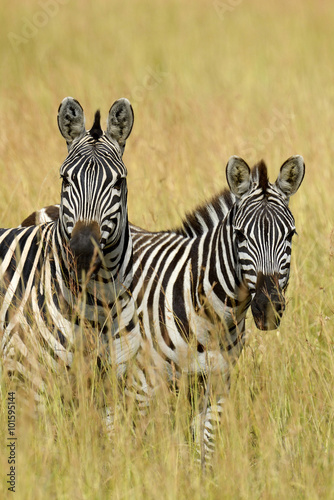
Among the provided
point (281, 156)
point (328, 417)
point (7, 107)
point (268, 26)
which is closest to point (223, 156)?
point (281, 156)

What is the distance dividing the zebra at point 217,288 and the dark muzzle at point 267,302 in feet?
0.04

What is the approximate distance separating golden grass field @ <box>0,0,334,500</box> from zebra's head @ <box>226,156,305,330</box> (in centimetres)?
61

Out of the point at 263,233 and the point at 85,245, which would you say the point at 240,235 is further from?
the point at 85,245

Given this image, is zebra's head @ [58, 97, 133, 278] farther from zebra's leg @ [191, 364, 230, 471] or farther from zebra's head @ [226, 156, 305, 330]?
zebra's leg @ [191, 364, 230, 471]

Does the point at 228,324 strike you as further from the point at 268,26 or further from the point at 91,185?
the point at 268,26

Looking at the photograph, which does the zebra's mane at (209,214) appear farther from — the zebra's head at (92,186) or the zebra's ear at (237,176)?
the zebra's head at (92,186)

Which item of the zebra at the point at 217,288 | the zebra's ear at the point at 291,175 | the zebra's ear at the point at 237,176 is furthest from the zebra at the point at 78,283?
the zebra's ear at the point at 291,175

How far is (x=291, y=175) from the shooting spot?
4.42 metres

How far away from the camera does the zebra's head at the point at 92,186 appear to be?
383cm

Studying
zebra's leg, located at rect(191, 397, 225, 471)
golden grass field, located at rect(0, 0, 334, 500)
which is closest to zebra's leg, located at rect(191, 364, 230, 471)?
zebra's leg, located at rect(191, 397, 225, 471)

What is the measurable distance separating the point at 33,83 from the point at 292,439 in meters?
8.67

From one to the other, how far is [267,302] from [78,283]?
116 centimetres

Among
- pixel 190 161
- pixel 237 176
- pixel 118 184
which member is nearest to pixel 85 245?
pixel 118 184

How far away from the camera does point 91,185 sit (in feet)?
13.1
